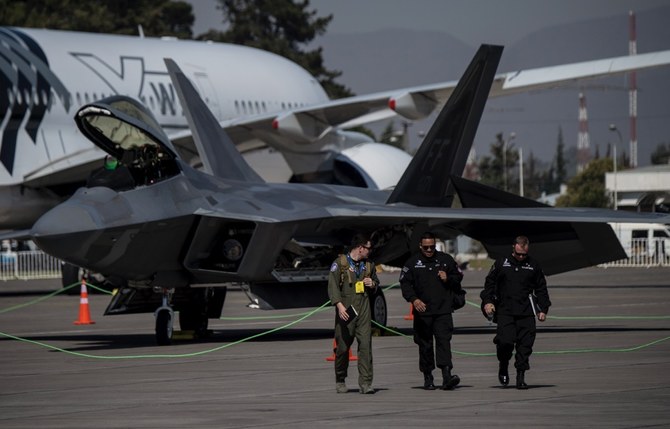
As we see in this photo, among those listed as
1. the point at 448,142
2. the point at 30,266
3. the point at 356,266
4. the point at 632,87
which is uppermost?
the point at 632,87

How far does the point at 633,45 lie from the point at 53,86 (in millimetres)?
74888

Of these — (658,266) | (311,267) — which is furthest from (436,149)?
(658,266)

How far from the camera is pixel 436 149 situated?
2286 cm

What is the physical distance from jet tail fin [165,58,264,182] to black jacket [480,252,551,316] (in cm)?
847

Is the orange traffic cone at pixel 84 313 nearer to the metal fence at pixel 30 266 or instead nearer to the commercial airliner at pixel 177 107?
the commercial airliner at pixel 177 107

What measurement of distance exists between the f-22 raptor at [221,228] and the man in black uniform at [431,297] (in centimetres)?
Answer: 469

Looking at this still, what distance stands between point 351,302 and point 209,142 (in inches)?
334

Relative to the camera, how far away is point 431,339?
14.5 metres

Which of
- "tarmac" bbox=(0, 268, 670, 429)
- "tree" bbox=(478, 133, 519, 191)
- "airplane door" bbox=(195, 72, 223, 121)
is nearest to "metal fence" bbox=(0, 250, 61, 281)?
"airplane door" bbox=(195, 72, 223, 121)

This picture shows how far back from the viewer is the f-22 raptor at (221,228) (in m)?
19.0

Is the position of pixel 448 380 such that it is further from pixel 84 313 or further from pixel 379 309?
pixel 84 313

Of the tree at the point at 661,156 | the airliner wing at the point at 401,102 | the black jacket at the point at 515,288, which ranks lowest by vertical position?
the black jacket at the point at 515,288

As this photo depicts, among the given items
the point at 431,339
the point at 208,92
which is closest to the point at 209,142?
the point at 431,339

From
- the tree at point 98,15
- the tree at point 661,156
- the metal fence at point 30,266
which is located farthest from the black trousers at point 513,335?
Answer: the tree at point 661,156
